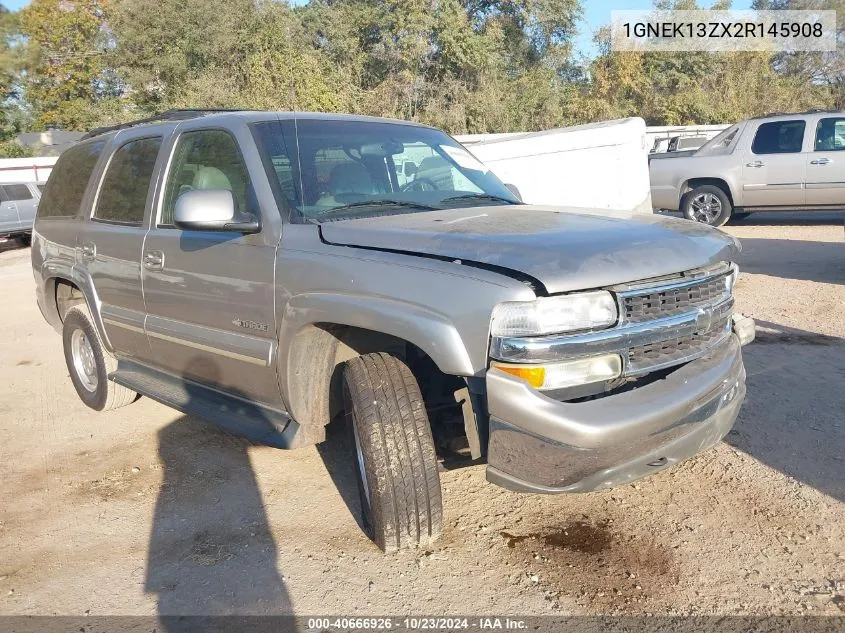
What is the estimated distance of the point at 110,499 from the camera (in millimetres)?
3619

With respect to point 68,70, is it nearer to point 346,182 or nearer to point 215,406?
point 215,406

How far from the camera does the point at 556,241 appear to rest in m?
2.61

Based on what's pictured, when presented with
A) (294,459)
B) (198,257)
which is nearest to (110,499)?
(294,459)

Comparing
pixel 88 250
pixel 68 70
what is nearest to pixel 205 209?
pixel 88 250

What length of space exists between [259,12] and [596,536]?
28.7 meters

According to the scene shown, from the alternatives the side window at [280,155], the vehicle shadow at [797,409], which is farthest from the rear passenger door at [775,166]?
the side window at [280,155]

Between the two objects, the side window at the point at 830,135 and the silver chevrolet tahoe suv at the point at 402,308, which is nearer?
the silver chevrolet tahoe suv at the point at 402,308

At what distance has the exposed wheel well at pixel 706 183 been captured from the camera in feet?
38.5

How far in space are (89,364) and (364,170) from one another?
9.15ft

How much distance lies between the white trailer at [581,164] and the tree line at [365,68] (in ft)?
45.5

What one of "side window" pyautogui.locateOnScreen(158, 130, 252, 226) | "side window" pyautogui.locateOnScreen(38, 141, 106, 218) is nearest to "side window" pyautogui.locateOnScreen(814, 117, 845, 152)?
"side window" pyautogui.locateOnScreen(158, 130, 252, 226)

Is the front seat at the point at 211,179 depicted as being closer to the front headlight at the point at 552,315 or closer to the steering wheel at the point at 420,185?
the steering wheel at the point at 420,185

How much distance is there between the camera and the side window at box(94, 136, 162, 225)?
4.04m

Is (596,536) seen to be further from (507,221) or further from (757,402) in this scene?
(757,402)
